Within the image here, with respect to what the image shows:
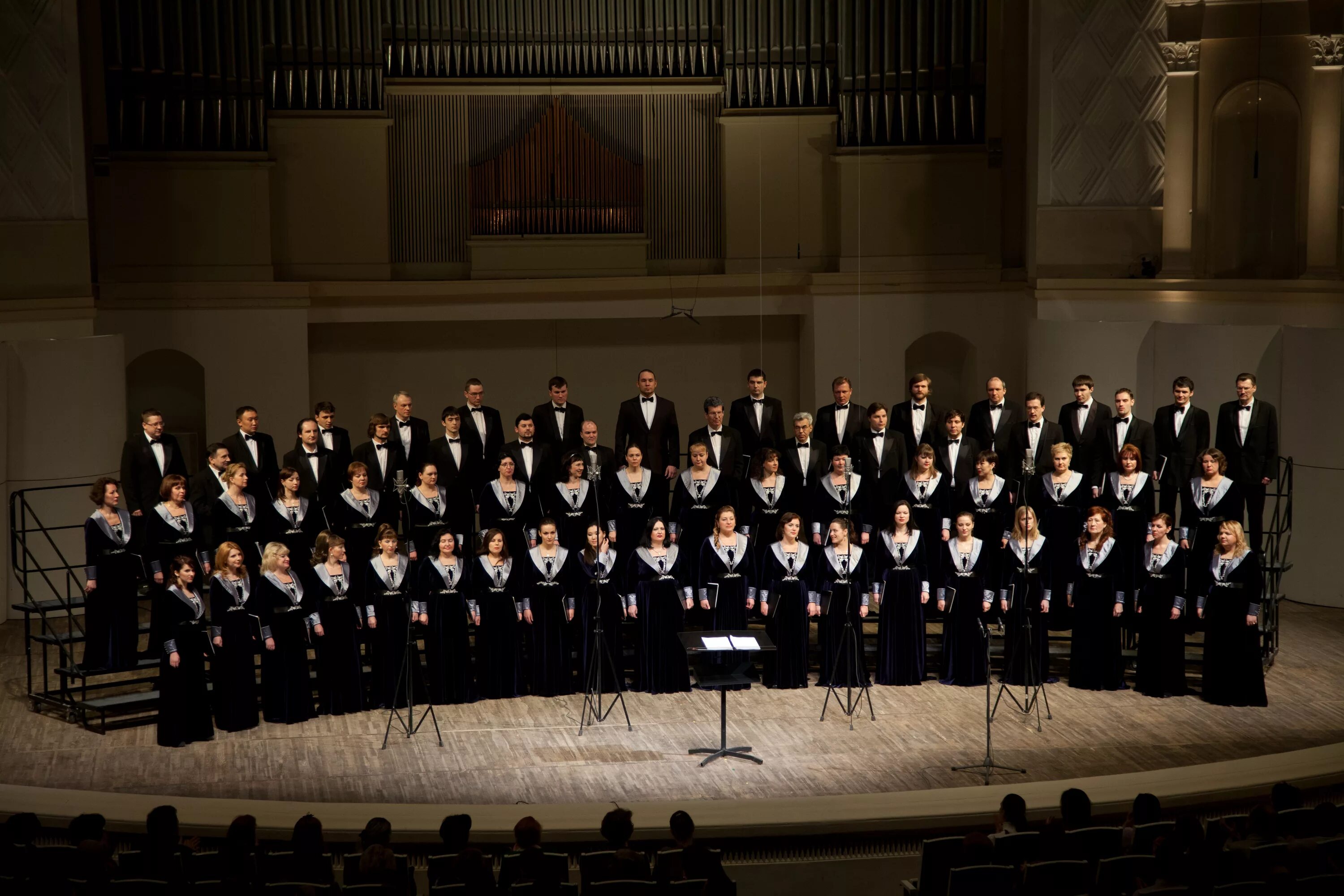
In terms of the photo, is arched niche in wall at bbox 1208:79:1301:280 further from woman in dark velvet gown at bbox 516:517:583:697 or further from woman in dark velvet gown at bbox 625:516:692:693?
woman in dark velvet gown at bbox 516:517:583:697

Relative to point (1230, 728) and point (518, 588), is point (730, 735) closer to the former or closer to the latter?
point (518, 588)

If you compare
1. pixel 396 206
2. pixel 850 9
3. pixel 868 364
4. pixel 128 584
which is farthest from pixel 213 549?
pixel 850 9

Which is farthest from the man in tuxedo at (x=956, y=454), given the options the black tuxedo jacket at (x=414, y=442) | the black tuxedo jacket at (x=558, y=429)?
the black tuxedo jacket at (x=414, y=442)

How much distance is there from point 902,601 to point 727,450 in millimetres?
1449

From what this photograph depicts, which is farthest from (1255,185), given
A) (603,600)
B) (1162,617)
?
(603,600)

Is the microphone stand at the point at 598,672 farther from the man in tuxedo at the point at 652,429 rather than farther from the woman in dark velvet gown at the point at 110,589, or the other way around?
the woman in dark velvet gown at the point at 110,589

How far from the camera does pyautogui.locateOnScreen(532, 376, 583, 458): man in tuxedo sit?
10.4m

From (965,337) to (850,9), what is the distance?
2.73m

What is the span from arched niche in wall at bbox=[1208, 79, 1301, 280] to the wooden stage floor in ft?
12.2

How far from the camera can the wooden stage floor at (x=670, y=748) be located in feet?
26.0

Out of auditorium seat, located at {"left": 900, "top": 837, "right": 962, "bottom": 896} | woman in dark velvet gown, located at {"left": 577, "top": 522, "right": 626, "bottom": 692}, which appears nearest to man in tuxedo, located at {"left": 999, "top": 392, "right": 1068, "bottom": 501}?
woman in dark velvet gown, located at {"left": 577, "top": 522, "right": 626, "bottom": 692}

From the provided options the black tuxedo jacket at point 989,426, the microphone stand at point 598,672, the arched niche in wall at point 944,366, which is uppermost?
the arched niche in wall at point 944,366

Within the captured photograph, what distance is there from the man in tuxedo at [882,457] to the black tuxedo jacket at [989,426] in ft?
1.85

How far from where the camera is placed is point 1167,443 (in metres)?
10.0
